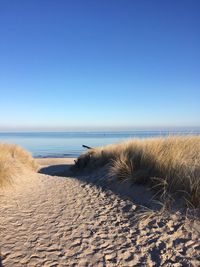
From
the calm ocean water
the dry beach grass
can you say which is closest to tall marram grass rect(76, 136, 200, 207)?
the dry beach grass

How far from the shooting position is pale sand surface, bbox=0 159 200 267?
156 inches

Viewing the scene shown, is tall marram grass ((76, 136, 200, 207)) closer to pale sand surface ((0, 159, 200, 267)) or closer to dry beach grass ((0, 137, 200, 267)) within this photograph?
dry beach grass ((0, 137, 200, 267))

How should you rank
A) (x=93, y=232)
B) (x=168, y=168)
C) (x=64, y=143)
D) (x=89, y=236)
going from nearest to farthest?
(x=89, y=236), (x=93, y=232), (x=168, y=168), (x=64, y=143)

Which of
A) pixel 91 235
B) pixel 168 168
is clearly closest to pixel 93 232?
pixel 91 235

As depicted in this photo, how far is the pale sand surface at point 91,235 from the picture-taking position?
13.0ft

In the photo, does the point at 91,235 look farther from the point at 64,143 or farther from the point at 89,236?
the point at 64,143

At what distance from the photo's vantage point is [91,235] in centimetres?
486

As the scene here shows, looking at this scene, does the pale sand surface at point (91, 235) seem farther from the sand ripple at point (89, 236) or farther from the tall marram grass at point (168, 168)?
the tall marram grass at point (168, 168)

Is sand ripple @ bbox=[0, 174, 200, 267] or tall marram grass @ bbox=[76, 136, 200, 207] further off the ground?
tall marram grass @ bbox=[76, 136, 200, 207]

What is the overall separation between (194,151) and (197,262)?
193 inches

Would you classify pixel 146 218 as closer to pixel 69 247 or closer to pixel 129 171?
pixel 69 247

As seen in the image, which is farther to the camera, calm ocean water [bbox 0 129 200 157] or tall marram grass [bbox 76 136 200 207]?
calm ocean water [bbox 0 129 200 157]

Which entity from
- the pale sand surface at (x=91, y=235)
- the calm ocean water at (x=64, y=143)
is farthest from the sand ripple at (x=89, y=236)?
the calm ocean water at (x=64, y=143)

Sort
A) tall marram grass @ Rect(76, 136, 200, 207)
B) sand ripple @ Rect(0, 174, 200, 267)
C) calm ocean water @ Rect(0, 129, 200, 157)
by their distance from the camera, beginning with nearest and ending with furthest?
1. sand ripple @ Rect(0, 174, 200, 267)
2. tall marram grass @ Rect(76, 136, 200, 207)
3. calm ocean water @ Rect(0, 129, 200, 157)
